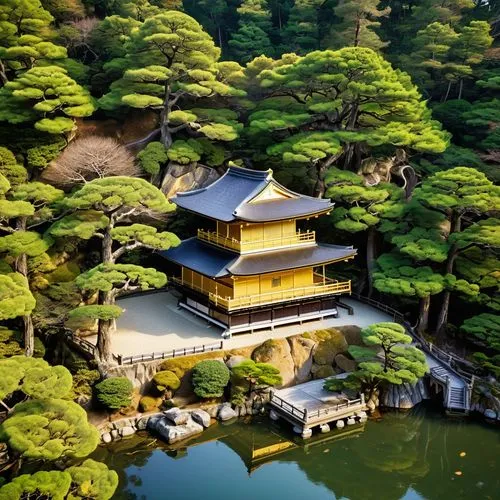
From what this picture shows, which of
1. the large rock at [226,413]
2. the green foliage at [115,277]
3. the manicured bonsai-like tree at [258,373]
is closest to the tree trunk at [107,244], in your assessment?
the green foliage at [115,277]

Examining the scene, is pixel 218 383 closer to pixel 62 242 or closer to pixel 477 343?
pixel 62 242

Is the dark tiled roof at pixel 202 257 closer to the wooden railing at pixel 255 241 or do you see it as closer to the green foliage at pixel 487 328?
the wooden railing at pixel 255 241

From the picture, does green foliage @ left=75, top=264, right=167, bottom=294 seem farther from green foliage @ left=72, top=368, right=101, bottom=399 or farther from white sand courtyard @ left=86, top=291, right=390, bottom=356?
green foliage @ left=72, top=368, right=101, bottom=399

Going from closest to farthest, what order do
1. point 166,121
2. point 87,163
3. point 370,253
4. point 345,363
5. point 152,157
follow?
point 345,363 → point 87,163 → point 152,157 → point 370,253 → point 166,121

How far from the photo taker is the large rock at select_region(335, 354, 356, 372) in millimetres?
21969

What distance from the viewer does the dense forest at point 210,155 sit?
2058 centimetres

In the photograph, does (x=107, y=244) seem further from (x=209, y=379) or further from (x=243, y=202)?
(x=209, y=379)

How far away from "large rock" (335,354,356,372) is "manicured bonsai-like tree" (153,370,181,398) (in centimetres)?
600

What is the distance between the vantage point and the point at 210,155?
1108 inches

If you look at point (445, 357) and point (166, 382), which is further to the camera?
point (445, 357)

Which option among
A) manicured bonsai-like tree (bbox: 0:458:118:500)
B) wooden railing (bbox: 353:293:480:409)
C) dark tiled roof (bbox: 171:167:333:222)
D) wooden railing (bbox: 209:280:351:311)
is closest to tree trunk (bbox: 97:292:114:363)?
wooden railing (bbox: 209:280:351:311)

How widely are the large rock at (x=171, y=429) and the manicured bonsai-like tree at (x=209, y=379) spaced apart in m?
0.98

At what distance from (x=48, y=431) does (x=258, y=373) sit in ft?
25.4

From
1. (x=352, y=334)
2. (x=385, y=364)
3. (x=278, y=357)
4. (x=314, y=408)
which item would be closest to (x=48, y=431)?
(x=314, y=408)
